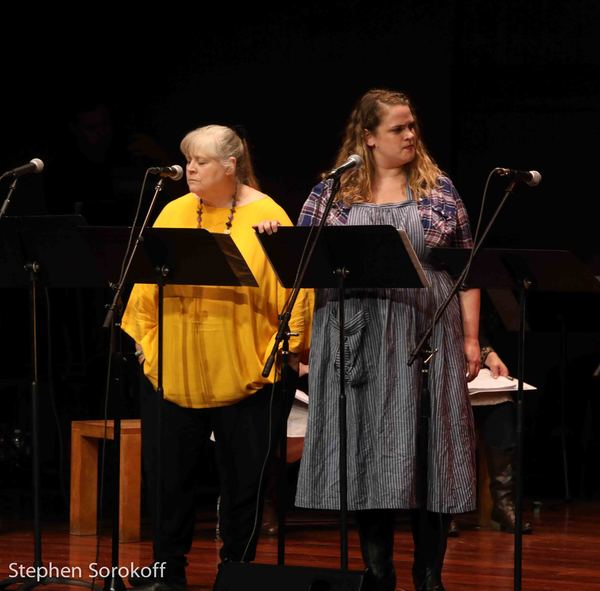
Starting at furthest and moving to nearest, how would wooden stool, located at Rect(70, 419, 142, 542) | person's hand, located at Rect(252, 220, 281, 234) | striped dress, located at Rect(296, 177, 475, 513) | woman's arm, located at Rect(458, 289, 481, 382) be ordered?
1. wooden stool, located at Rect(70, 419, 142, 542)
2. woman's arm, located at Rect(458, 289, 481, 382)
3. striped dress, located at Rect(296, 177, 475, 513)
4. person's hand, located at Rect(252, 220, 281, 234)

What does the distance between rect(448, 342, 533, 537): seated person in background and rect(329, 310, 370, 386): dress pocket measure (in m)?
2.23

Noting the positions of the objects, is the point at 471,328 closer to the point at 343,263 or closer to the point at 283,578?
the point at 343,263

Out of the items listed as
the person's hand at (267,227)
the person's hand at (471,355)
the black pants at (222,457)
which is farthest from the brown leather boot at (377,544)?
the person's hand at (267,227)

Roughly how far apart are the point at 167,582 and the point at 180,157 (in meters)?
3.82

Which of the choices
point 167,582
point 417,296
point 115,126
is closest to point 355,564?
point 167,582

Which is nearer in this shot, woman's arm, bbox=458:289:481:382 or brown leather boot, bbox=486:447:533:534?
woman's arm, bbox=458:289:481:382

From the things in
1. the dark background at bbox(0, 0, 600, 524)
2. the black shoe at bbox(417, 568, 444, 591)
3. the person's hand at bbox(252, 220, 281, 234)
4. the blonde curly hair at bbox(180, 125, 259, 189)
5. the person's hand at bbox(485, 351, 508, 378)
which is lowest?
the black shoe at bbox(417, 568, 444, 591)

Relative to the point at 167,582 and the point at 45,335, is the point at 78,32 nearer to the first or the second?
the point at 45,335

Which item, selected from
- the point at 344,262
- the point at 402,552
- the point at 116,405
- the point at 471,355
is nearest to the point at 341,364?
the point at 344,262

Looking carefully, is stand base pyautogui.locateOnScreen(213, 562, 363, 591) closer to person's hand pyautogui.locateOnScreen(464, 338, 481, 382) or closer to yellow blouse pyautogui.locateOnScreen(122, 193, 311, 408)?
yellow blouse pyautogui.locateOnScreen(122, 193, 311, 408)

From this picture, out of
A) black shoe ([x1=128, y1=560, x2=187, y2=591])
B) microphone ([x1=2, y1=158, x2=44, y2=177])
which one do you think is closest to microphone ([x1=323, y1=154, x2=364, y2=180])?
microphone ([x1=2, y1=158, x2=44, y2=177])

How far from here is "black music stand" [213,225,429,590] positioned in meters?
3.76

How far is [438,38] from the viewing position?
7.61 m

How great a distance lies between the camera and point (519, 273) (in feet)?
12.9
